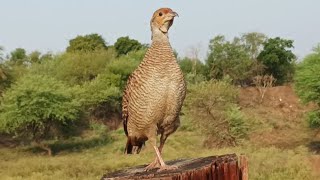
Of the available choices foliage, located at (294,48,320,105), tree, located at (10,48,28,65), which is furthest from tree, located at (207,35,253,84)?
tree, located at (10,48,28,65)

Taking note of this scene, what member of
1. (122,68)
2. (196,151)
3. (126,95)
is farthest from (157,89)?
(122,68)

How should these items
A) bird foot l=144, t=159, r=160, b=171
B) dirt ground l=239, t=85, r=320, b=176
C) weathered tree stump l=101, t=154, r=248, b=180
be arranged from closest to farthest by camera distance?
weathered tree stump l=101, t=154, r=248, b=180 < bird foot l=144, t=159, r=160, b=171 < dirt ground l=239, t=85, r=320, b=176

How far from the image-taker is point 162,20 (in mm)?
4070

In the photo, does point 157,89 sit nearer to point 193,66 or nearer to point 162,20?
point 162,20

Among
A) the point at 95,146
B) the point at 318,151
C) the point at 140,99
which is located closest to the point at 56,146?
the point at 95,146

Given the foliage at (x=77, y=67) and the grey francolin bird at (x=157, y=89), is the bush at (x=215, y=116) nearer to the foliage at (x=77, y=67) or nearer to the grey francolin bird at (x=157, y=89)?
the foliage at (x=77, y=67)

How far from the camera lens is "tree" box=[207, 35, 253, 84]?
5069cm

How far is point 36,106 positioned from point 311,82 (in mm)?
16054

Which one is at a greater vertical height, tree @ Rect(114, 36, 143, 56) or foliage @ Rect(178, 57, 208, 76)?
tree @ Rect(114, 36, 143, 56)

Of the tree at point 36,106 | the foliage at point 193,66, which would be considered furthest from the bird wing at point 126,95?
the foliage at point 193,66

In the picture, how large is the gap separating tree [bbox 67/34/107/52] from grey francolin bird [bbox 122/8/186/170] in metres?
51.8

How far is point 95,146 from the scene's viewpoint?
3247 centimetres

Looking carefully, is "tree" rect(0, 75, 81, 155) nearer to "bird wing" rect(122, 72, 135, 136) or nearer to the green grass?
the green grass

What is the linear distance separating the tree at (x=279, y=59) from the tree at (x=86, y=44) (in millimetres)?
17146
